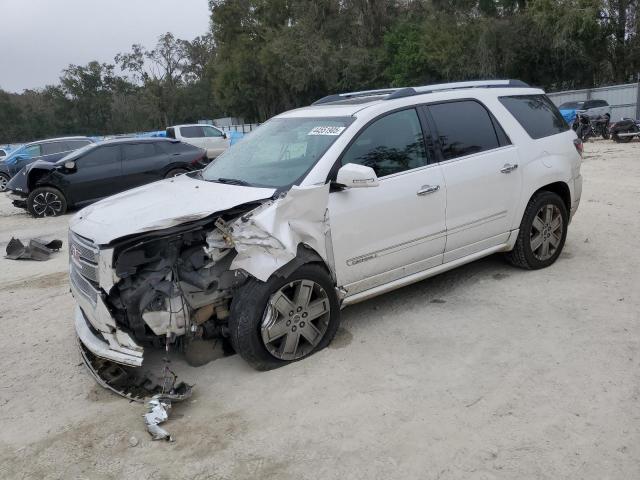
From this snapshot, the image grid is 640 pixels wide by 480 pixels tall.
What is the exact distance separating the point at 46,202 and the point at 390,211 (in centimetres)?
996

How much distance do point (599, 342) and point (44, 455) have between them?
3744 millimetres

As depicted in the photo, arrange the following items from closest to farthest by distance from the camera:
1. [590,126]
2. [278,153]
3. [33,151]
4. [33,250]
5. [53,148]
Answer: [278,153] < [33,250] < [53,148] < [33,151] < [590,126]

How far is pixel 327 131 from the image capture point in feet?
14.2

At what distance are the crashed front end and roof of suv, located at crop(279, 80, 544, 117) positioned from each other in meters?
1.10

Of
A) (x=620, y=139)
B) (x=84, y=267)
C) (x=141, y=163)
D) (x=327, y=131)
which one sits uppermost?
(x=327, y=131)

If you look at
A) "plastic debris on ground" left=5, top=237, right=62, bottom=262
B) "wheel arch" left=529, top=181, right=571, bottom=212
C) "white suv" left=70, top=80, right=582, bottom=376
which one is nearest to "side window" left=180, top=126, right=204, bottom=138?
"plastic debris on ground" left=5, top=237, right=62, bottom=262

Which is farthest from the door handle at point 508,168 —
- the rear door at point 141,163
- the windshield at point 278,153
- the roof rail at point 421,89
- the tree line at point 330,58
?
the tree line at point 330,58

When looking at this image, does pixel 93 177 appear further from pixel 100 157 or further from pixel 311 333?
pixel 311 333

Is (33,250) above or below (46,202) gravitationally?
below

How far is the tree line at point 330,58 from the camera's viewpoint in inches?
1248

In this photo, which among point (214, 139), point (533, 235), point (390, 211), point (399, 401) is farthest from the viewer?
point (214, 139)

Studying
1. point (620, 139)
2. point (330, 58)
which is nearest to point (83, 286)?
point (620, 139)

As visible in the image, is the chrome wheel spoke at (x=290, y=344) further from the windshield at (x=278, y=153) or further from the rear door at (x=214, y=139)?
the rear door at (x=214, y=139)

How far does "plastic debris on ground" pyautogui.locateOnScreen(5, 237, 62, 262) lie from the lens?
317 inches
